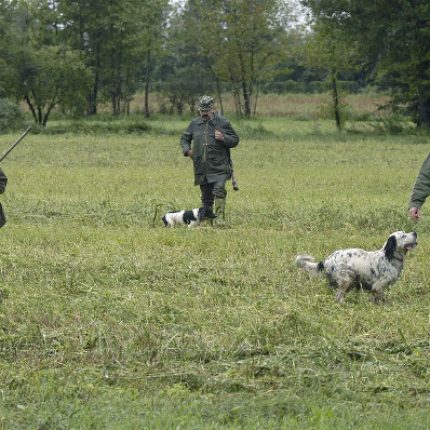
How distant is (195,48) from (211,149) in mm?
48605

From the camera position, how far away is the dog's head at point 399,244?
31.7 feet

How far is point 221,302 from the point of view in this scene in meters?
9.62

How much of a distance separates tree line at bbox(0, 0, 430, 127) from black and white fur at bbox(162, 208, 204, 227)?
26.7 m

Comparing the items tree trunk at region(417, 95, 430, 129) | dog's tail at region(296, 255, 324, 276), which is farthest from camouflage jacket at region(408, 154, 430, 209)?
tree trunk at region(417, 95, 430, 129)

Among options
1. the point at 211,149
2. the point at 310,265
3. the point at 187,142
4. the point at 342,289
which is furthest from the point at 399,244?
the point at 187,142

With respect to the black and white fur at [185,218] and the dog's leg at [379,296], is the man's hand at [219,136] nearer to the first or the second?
the black and white fur at [185,218]

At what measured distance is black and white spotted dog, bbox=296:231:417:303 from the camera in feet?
31.7

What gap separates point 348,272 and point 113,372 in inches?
127

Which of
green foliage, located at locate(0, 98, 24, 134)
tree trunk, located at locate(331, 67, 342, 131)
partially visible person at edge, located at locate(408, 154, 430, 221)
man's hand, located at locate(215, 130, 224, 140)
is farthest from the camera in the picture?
tree trunk, located at locate(331, 67, 342, 131)

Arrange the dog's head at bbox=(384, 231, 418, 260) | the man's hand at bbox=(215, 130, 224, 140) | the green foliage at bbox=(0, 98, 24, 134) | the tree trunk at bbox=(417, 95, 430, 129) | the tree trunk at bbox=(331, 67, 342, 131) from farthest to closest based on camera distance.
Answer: the tree trunk at bbox=(331, 67, 342, 131) → the green foliage at bbox=(0, 98, 24, 134) → the tree trunk at bbox=(417, 95, 430, 129) → the man's hand at bbox=(215, 130, 224, 140) → the dog's head at bbox=(384, 231, 418, 260)

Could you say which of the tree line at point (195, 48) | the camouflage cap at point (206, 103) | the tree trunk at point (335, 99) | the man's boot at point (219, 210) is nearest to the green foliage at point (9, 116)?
the tree line at point (195, 48)

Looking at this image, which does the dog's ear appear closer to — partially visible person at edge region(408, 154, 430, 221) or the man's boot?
partially visible person at edge region(408, 154, 430, 221)

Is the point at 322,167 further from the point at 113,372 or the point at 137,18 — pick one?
the point at 137,18

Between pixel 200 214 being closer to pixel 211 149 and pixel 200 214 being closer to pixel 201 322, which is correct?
pixel 211 149
